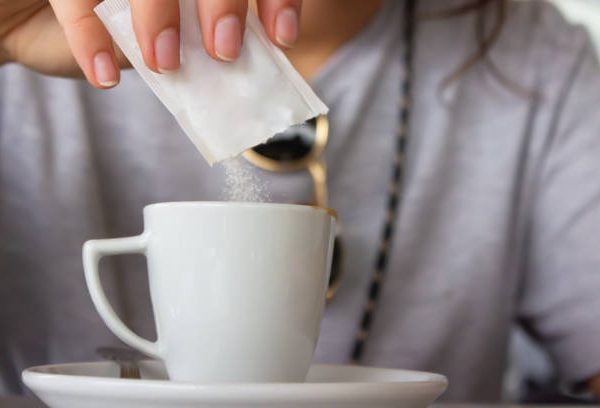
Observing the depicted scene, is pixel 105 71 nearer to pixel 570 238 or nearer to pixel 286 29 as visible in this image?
pixel 286 29

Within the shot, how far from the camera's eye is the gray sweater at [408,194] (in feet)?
2.99

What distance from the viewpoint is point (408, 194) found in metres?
1.00

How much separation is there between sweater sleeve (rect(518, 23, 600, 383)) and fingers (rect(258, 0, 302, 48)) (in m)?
0.61

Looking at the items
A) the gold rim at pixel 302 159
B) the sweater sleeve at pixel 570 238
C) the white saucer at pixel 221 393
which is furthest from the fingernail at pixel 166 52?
the sweater sleeve at pixel 570 238

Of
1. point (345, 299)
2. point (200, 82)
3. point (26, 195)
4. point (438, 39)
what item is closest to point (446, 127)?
point (438, 39)

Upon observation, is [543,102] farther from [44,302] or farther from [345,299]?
[44,302]

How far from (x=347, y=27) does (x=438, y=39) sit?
0.12 metres

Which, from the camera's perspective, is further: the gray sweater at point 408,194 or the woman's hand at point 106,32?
the gray sweater at point 408,194

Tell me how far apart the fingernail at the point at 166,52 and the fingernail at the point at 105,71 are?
3.0 inches

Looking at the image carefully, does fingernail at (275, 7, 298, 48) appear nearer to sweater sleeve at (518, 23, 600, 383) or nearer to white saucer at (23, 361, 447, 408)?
white saucer at (23, 361, 447, 408)

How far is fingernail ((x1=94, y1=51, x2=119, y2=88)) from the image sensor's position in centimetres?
51

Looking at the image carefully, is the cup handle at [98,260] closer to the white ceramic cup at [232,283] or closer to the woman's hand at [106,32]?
the white ceramic cup at [232,283]

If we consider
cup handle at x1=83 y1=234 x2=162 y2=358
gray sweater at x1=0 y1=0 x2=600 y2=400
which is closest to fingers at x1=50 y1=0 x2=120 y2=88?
cup handle at x1=83 y1=234 x2=162 y2=358

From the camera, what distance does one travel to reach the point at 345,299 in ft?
3.13
